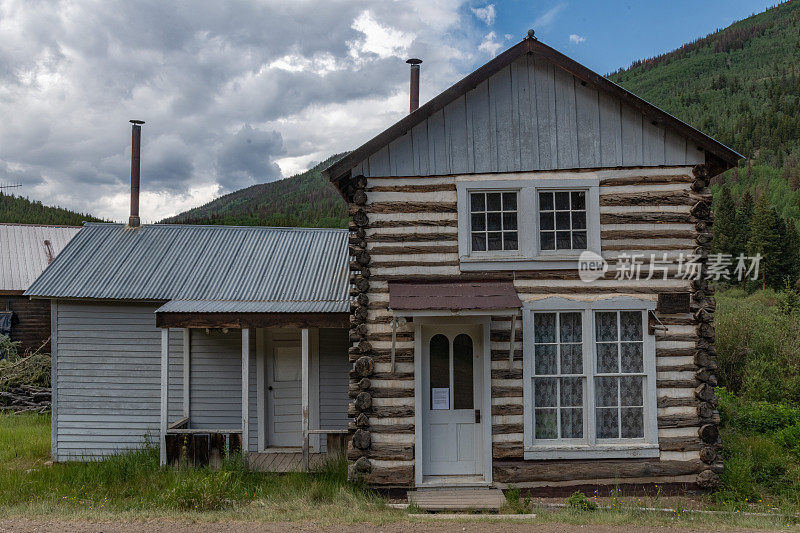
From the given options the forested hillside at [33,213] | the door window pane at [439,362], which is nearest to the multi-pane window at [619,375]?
the door window pane at [439,362]

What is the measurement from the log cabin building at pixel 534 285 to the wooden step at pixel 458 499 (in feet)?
0.53

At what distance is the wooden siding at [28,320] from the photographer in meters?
20.8

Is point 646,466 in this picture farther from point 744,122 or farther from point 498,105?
point 744,122

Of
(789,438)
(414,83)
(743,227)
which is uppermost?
(414,83)

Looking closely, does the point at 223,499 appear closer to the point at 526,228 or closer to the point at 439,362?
the point at 439,362

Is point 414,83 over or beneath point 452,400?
over

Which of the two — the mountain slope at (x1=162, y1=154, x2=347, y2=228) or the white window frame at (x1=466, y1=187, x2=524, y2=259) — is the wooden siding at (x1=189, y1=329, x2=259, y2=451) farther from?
the mountain slope at (x1=162, y1=154, x2=347, y2=228)

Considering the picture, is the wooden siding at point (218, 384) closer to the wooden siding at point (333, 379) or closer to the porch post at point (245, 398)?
the wooden siding at point (333, 379)

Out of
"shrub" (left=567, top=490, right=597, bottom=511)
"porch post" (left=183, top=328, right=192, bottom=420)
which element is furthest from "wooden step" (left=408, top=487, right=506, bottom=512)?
"porch post" (left=183, top=328, right=192, bottom=420)

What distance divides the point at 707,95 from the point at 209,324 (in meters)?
81.5

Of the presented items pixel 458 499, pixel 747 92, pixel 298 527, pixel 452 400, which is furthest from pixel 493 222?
pixel 747 92

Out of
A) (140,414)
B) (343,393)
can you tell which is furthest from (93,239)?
(343,393)

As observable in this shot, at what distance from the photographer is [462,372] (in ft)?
29.2

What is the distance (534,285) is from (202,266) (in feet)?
24.2
